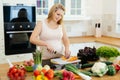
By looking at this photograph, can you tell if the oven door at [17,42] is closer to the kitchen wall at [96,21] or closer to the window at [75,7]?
the kitchen wall at [96,21]

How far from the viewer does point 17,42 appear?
3504mm

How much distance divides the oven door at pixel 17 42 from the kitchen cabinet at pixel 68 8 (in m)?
0.67

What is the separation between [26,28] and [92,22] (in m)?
1.74

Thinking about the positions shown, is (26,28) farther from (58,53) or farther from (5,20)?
(58,53)

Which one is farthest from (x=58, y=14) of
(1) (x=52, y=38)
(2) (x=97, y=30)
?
(2) (x=97, y=30)

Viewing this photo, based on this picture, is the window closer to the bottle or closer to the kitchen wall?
the kitchen wall

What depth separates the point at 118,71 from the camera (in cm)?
204

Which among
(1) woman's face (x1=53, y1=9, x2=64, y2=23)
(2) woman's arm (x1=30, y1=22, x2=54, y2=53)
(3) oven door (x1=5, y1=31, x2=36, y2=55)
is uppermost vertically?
(1) woman's face (x1=53, y1=9, x2=64, y2=23)

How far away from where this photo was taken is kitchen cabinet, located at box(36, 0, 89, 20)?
4137 mm

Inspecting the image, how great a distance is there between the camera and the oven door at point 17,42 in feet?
11.2

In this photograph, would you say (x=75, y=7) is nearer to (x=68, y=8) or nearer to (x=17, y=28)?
(x=68, y=8)

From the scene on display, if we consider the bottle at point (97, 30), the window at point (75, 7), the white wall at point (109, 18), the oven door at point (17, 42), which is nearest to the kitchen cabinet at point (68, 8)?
the window at point (75, 7)

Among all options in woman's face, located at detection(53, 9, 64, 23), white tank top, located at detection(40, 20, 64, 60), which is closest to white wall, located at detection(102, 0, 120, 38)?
Result: white tank top, located at detection(40, 20, 64, 60)

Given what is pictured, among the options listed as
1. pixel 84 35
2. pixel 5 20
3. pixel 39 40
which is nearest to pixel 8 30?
pixel 5 20
